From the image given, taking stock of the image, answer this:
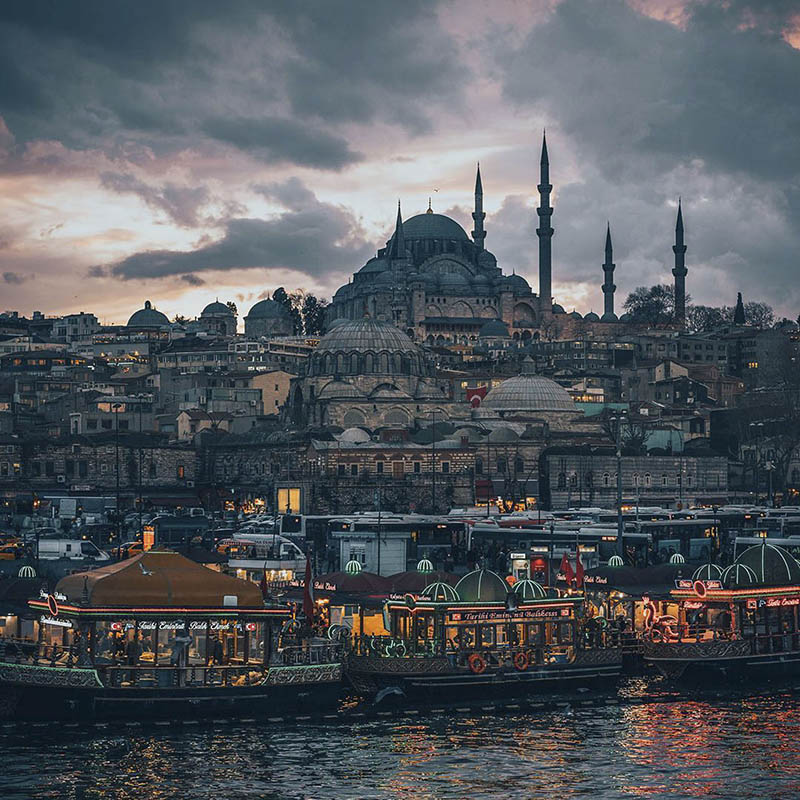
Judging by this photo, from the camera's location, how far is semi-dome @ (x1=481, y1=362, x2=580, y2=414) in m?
115

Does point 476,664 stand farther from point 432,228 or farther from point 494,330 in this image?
point 432,228

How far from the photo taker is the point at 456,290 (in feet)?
557

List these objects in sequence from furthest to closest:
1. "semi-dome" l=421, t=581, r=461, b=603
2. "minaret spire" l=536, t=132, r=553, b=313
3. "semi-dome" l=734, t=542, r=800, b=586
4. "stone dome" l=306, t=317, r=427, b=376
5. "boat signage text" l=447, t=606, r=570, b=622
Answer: "minaret spire" l=536, t=132, r=553, b=313 → "stone dome" l=306, t=317, r=427, b=376 → "semi-dome" l=734, t=542, r=800, b=586 → "semi-dome" l=421, t=581, r=461, b=603 → "boat signage text" l=447, t=606, r=570, b=622

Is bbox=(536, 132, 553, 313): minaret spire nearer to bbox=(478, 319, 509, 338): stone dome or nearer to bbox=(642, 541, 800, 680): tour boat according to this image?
bbox=(478, 319, 509, 338): stone dome

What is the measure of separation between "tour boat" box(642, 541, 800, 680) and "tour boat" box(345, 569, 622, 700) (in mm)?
1626

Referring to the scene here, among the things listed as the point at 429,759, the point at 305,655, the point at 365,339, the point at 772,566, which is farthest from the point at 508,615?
the point at 365,339

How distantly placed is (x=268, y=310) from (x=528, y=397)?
62020 mm

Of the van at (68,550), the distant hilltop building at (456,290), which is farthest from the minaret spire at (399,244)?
the van at (68,550)

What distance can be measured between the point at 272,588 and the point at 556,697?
45.8ft

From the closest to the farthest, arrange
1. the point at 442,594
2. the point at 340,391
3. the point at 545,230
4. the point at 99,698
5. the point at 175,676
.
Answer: the point at 99,698 < the point at 175,676 < the point at 442,594 < the point at 340,391 < the point at 545,230

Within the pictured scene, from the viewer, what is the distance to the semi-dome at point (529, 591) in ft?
129

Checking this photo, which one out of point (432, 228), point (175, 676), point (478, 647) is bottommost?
point (175, 676)

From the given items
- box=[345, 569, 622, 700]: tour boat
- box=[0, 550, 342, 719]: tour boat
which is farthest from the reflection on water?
box=[345, 569, 622, 700]: tour boat

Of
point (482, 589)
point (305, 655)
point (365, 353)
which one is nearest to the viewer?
point (305, 655)
